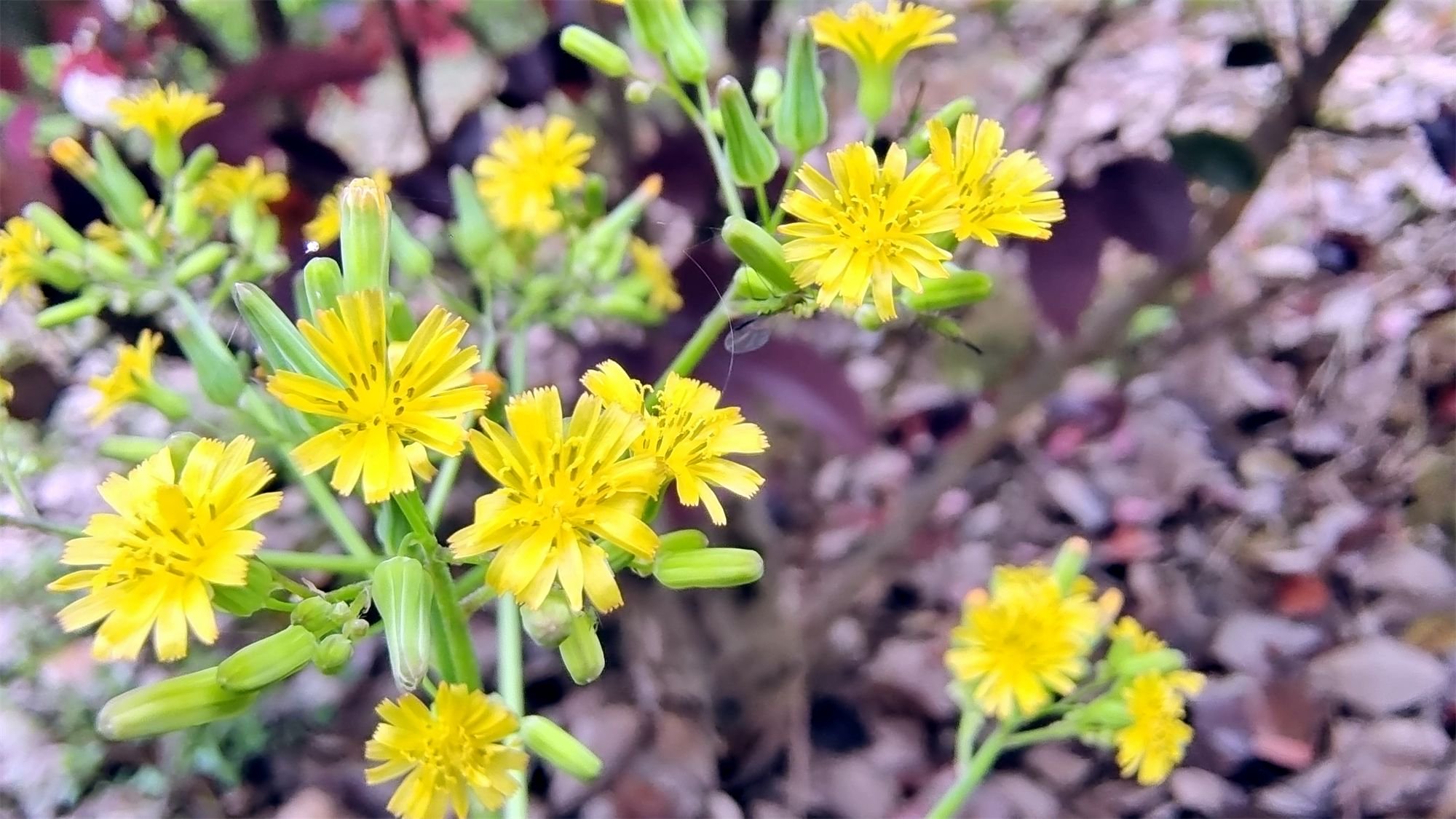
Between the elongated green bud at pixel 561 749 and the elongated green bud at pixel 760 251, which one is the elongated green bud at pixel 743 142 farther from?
the elongated green bud at pixel 561 749

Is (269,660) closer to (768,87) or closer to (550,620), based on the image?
(550,620)

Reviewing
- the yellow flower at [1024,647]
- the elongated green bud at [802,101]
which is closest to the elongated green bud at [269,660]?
the elongated green bud at [802,101]

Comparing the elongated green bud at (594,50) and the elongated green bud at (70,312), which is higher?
the elongated green bud at (594,50)

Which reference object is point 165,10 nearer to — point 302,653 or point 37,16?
point 37,16

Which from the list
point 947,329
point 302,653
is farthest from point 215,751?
point 947,329

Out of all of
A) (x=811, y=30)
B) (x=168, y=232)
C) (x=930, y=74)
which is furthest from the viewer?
(x=930, y=74)

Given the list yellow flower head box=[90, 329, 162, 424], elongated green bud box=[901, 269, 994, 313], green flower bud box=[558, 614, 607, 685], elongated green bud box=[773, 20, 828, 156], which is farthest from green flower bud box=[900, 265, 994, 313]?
yellow flower head box=[90, 329, 162, 424]

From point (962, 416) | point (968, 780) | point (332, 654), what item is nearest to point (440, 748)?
point (332, 654)
